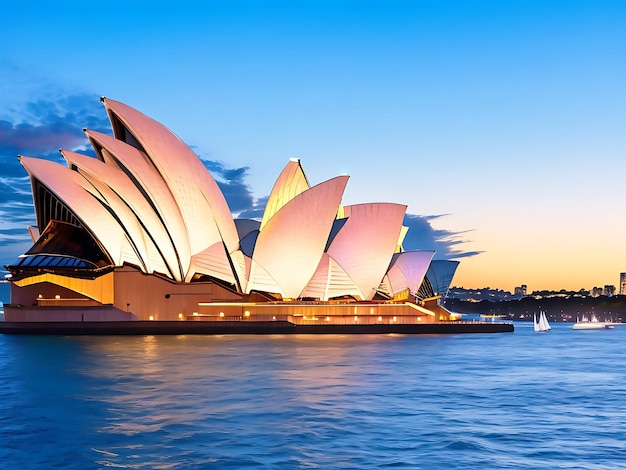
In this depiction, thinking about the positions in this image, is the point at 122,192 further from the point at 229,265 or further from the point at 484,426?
the point at 484,426

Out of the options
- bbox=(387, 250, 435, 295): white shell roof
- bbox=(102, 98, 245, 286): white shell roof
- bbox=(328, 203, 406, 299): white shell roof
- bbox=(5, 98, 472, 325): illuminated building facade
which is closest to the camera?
bbox=(102, 98, 245, 286): white shell roof

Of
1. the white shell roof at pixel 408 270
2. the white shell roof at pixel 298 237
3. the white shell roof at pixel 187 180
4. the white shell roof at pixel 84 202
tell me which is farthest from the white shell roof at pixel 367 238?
the white shell roof at pixel 84 202

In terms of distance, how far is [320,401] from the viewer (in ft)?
68.5

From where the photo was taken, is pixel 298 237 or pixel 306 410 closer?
pixel 306 410

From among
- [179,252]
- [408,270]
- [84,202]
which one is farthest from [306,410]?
[408,270]

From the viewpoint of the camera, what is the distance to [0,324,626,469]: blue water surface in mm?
14141

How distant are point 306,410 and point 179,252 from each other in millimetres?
30925

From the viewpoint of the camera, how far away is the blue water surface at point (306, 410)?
14141mm

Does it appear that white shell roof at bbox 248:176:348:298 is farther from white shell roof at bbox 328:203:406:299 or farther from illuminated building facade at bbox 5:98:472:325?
white shell roof at bbox 328:203:406:299

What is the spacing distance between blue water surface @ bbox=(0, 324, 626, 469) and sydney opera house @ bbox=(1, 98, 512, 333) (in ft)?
42.9

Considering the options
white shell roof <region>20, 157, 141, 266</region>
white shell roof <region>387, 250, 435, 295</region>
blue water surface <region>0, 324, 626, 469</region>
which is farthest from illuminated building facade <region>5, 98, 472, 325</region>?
blue water surface <region>0, 324, 626, 469</region>

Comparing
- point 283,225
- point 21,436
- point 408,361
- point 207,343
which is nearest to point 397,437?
point 21,436

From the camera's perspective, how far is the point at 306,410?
19.4 meters

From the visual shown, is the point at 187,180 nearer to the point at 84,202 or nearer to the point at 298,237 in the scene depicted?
the point at 84,202
